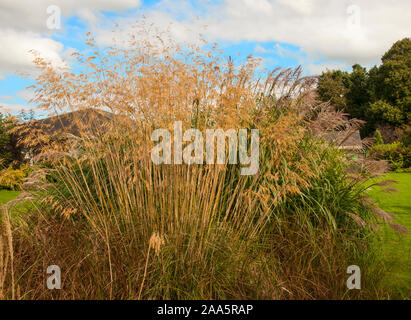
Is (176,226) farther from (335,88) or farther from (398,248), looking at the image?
(335,88)

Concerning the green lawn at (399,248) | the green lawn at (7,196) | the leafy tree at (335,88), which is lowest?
the green lawn at (7,196)

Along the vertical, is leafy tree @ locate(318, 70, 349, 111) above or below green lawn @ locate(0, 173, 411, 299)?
above

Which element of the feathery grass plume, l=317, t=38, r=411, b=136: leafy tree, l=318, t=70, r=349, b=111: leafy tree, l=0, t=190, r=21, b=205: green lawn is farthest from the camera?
l=318, t=70, r=349, b=111: leafy tree

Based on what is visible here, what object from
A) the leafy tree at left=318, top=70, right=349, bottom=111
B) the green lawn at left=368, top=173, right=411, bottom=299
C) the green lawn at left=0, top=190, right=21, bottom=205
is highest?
the leafy tree at left=318, top=70, right=349, bottom=111

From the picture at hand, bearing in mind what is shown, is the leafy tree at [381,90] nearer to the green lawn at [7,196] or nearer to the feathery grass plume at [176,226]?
the green lawn at [7,196]

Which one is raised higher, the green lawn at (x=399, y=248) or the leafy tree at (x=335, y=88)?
the leafy tree at (x=335, y=88)

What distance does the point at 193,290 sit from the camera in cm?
246

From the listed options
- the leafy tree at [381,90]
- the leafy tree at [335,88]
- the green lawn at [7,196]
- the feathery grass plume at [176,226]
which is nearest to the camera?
the feathery grass plume at [176,226]

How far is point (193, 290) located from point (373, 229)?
8.80 ft

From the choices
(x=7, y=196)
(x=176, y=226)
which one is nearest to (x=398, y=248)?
(x=176, y=226)

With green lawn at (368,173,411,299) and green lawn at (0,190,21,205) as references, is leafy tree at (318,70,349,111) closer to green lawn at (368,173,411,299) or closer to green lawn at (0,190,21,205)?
green lawn at (368,173,411,299)

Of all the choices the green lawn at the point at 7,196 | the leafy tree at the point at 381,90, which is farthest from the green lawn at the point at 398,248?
the leafy tree at the point at 381,90

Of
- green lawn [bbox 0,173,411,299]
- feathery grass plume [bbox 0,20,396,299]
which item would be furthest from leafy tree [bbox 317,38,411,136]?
feathery grass plume [bbox 0,20,396,299]
